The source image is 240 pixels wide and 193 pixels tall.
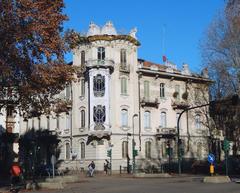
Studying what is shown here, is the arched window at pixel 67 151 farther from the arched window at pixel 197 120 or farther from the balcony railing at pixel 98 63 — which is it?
the arched window at pixel 197 120

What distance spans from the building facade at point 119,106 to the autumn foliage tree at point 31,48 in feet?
101

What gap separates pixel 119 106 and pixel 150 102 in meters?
4.59

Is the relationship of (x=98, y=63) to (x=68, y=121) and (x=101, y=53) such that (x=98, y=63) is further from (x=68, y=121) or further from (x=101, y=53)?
(x=68, y=121)

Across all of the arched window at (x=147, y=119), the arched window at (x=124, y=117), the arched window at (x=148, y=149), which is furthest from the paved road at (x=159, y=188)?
the arched window at (x=147, y=119)

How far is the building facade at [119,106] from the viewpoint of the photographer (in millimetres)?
58812

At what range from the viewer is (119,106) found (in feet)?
197

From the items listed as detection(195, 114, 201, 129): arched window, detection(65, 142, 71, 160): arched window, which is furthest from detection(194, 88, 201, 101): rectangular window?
detection(65, 142, 71, 160): arched window

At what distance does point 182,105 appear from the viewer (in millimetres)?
66000

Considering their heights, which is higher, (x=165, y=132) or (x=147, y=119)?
(x=147, y=119)

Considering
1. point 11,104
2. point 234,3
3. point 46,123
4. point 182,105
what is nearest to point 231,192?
point 234,3

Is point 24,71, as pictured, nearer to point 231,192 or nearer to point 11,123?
point 231,192

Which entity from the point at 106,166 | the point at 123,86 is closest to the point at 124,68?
the point at 123,86

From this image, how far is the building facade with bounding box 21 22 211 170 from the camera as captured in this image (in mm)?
58812

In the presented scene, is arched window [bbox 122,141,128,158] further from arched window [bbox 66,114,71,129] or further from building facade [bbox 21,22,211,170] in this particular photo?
arched window [bbox 66,114,71,129]
